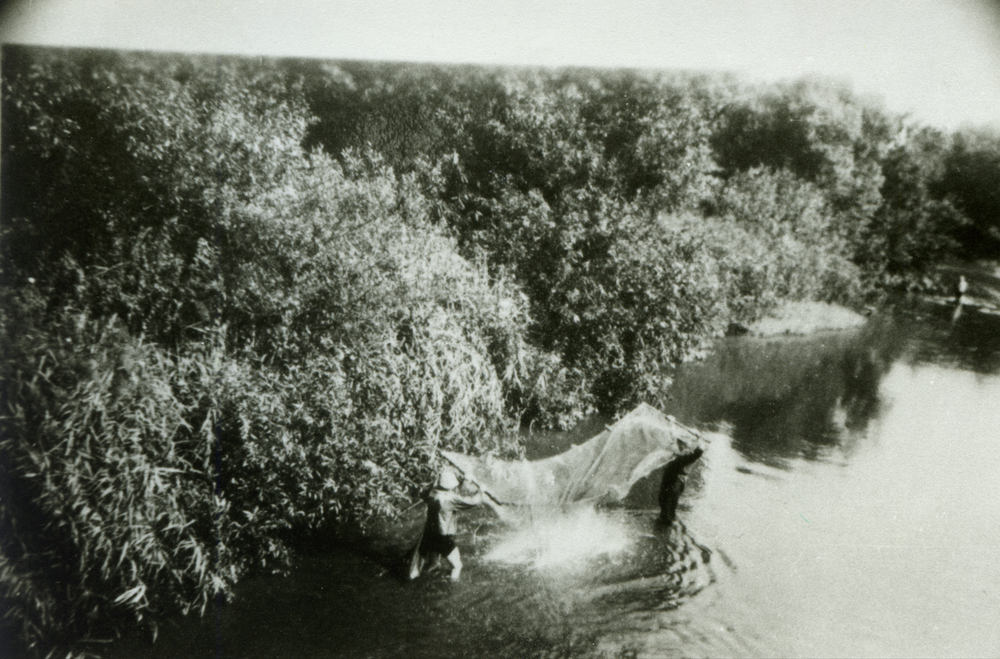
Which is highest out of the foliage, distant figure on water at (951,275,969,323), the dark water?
the foliage

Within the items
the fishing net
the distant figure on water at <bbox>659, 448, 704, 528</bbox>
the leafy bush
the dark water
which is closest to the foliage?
the dark water

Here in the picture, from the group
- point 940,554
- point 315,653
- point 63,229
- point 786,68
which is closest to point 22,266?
point 63,229

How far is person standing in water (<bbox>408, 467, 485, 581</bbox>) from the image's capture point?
4.80 meters

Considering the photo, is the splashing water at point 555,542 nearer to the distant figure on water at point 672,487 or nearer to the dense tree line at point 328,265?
the distant figure on water at point 672,487

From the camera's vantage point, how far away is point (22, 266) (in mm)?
4445

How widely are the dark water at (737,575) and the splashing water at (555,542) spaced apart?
0.05 ft

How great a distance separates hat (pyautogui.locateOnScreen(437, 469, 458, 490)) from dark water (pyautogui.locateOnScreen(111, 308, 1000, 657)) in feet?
3.13

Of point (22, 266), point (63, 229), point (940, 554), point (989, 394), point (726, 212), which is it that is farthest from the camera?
point (726, 212)

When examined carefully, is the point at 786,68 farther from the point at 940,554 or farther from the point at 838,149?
the point at 940,554

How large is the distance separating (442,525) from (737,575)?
114 inches

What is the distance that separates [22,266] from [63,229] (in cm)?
60

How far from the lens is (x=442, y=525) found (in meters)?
4.83

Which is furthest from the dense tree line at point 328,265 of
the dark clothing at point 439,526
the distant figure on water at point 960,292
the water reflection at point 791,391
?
the water reflection at point 791,391

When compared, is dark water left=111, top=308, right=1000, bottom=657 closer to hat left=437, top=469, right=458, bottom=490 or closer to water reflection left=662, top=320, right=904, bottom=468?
water reflection left=662, top=320, right=904, bottom=468
